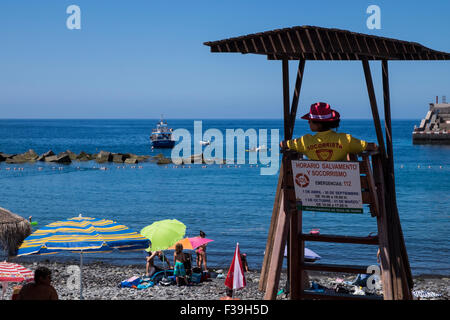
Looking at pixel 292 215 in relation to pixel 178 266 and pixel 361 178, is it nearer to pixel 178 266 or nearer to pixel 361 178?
pixel 361 178

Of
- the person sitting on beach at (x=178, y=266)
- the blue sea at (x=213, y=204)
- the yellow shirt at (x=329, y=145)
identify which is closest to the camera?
the yellow shirt at (x=329, y=145)

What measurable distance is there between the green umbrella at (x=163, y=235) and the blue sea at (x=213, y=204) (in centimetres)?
563

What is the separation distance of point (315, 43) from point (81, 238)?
647 cm

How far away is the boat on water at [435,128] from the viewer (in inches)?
4621

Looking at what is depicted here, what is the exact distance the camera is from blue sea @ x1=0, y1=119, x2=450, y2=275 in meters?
24.3

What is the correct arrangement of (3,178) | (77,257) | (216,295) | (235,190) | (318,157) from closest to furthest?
(318,157) → (216,295) → (77,257) → (235,190) → (3,178)

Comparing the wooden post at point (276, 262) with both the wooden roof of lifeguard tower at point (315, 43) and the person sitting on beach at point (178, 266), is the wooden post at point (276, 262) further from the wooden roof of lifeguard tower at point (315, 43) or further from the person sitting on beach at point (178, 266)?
the person sitting on beach at point (178, 266)

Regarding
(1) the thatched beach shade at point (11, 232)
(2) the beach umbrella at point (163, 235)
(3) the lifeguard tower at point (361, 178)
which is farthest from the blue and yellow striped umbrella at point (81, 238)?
(3) the lifeguard tower at point (361, 178)

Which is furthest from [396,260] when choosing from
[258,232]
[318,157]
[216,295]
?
[258,232]

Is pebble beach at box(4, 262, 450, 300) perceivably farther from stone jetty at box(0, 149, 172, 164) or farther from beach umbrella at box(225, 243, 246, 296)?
stone jetty at box(0, 149, 172, 164)

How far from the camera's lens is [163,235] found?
51.0 feet

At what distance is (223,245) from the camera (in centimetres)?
2588
